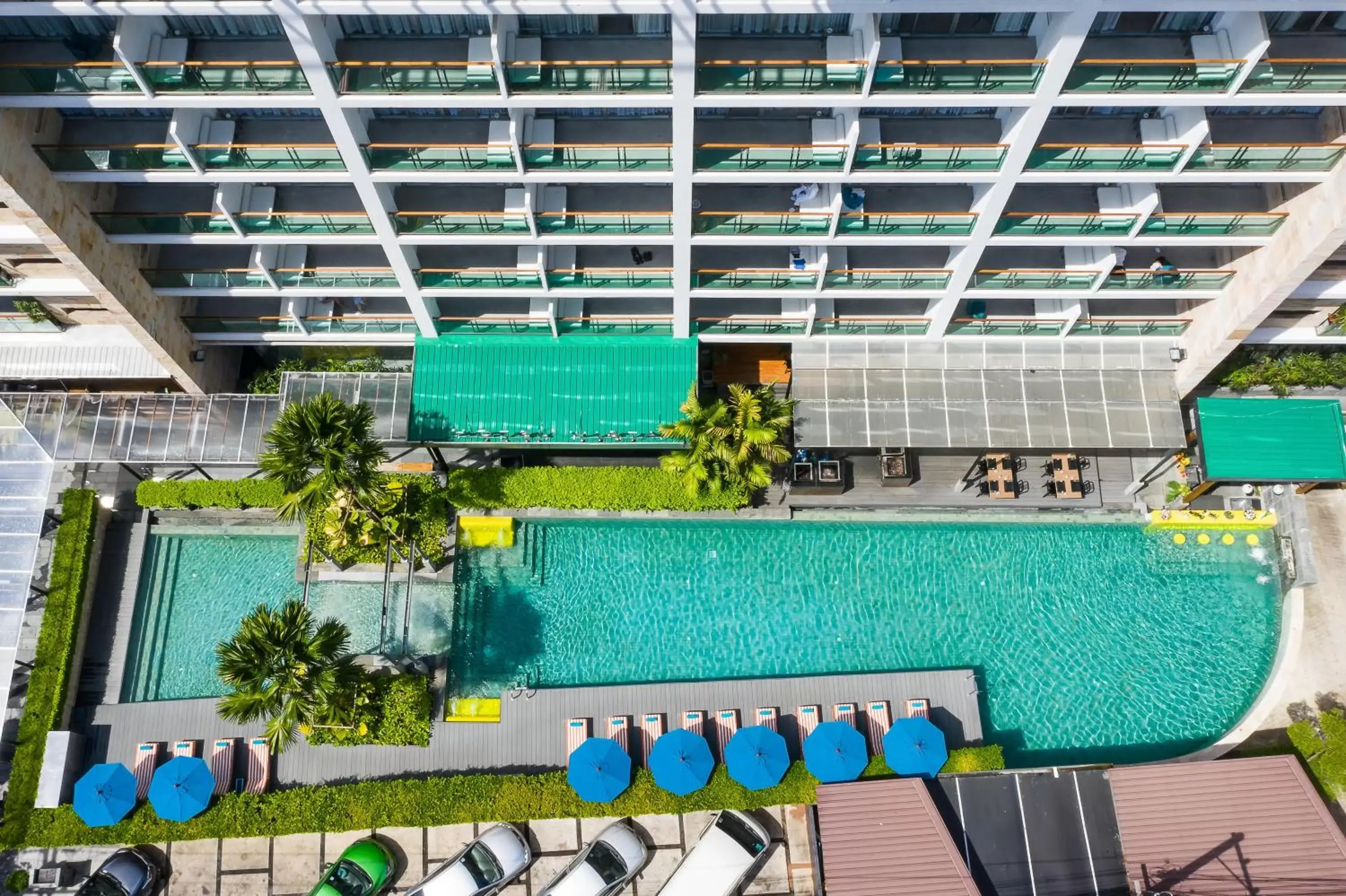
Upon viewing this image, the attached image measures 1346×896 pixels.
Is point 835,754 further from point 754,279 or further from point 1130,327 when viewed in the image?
point 1130,327

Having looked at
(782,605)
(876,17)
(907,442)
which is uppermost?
(876,17)

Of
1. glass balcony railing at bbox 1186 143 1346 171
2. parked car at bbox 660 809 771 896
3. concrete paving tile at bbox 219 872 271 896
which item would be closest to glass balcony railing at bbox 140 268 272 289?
concrete paving tile at bbox 219 872 271 896

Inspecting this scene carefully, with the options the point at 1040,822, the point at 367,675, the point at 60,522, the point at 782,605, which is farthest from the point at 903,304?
the point at 60,522

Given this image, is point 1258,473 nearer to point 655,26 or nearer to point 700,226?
point 700,226

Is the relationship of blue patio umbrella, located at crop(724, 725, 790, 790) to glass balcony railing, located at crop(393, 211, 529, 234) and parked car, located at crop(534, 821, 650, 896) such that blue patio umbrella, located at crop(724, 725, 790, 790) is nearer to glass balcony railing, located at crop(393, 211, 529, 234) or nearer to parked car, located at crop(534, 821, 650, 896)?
parked car, located at crop(534, 821, 650, 896)

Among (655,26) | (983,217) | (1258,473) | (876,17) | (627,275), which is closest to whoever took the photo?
(876,17)

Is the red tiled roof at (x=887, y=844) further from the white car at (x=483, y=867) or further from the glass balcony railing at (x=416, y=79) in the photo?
Result: the glass balcony railing at (x=416, y=79)

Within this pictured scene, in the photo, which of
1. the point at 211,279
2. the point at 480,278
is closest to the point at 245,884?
the point at 211,279
